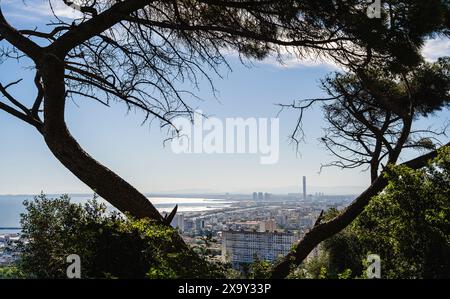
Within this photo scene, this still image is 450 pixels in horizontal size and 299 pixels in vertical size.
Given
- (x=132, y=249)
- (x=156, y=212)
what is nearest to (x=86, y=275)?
(x=132, y=249)

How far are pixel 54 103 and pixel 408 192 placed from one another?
301 centimetres

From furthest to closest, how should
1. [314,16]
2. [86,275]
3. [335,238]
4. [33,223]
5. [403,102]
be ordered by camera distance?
[335,238]
[403,102]
[314,16]
[33,223]
[86,275]

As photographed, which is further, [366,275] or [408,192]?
[408,192]

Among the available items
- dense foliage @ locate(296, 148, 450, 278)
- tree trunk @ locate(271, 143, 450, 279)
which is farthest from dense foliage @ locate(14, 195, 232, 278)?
tree trunk @ locate(271, 143, 450, 279)

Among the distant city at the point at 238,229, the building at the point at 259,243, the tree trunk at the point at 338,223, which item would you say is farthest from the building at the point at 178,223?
the tree trunk at the point at 338,223

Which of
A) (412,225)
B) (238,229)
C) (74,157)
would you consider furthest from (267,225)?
(412,225)

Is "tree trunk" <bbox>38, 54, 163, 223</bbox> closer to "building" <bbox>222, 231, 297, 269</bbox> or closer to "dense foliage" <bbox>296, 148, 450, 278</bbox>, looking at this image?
"building" <bbox>222, 231, 297, 269</bbox>

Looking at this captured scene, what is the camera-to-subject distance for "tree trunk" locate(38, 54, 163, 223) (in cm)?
447

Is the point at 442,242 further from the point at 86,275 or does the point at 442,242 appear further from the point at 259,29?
the point at 259,29

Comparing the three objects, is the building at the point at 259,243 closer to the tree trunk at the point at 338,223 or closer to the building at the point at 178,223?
the tree trunk at the point at 338,223

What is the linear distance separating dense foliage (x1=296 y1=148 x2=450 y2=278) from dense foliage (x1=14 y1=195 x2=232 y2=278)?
935 mm

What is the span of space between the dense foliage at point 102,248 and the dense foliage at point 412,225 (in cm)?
94

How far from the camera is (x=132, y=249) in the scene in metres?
3.32

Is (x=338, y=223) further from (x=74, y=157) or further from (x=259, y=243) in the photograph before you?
(x=74, y=157)
